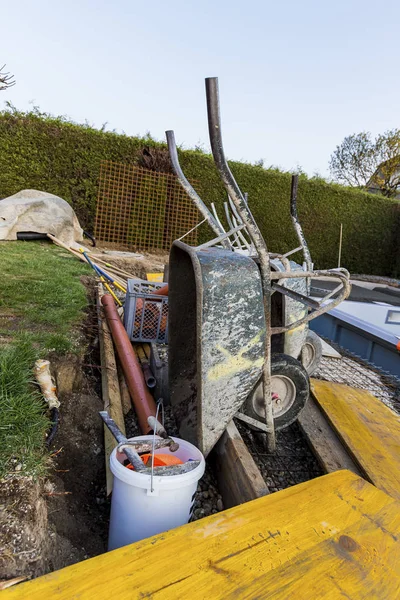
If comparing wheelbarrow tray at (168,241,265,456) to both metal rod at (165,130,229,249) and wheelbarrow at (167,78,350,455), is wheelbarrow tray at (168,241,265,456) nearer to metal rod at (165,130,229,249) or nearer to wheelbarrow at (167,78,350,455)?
wheelbarrow at (167,78,350,455)

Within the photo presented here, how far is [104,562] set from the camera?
3.02 ft

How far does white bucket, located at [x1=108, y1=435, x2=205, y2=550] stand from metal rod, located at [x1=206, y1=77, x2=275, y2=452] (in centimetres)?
68

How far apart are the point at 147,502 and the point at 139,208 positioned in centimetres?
805

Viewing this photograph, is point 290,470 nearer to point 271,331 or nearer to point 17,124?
point 271,331

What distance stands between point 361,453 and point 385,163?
21.4 m

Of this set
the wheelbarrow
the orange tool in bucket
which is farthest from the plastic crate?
the orange tool in bucket

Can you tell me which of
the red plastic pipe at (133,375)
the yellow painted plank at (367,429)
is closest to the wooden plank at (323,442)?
the yellow painted plank at (367,429)

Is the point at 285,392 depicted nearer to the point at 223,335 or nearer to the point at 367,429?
the point at 367,429

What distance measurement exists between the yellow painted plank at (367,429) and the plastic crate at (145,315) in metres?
1.41

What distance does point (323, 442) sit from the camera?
2121mm

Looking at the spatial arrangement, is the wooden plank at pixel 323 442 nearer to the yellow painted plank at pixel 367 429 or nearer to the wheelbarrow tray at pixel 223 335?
the yellow painted plank at pixel 367 429

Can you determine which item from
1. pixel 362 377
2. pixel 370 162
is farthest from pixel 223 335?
pixel 370 162

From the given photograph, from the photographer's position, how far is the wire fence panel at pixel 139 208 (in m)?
8.45

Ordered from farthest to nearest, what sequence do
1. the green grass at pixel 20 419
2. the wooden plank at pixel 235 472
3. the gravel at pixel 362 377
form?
the gravel at pixel 362 377 → the wooden plank at pixel 235 472 → the green grass at pixel 20 419
